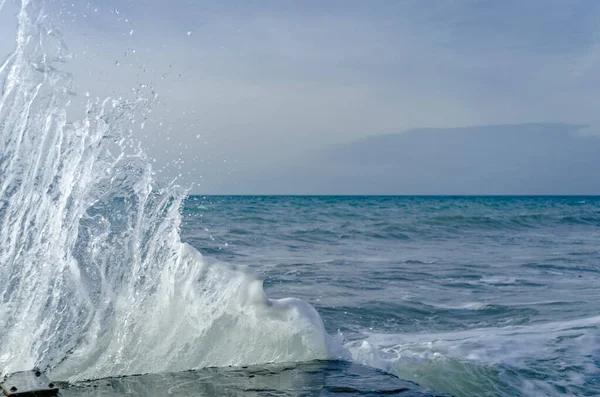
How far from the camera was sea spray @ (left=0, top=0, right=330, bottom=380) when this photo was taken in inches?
200

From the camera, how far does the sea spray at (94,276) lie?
5.07 meters

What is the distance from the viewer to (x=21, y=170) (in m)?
5.27

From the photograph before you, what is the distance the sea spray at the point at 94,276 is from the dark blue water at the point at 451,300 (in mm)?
1064

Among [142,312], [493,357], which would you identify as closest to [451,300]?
[493,357]

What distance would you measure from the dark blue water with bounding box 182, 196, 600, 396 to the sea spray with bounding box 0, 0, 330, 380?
1064 millimetres

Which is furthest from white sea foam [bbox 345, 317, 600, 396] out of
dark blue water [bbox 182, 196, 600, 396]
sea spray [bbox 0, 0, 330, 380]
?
sea spray [bbox 0, 0, 330, 380]

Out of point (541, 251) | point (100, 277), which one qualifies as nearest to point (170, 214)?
point (100, 277)

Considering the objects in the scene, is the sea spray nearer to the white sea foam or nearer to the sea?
the sea

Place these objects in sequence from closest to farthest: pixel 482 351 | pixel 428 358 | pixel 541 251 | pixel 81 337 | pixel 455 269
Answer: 1. pixel 81 337
2. pixel 428 358
3. pixel 482 351
4. pixel 455 269
5. pixel 541 251

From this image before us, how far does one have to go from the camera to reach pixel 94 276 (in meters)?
5.55

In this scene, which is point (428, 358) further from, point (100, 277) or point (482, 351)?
point (100, 277)

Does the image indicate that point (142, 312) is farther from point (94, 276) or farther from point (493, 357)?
point (493, 357)

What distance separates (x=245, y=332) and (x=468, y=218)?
92.2ft

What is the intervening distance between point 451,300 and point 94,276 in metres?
5.90
